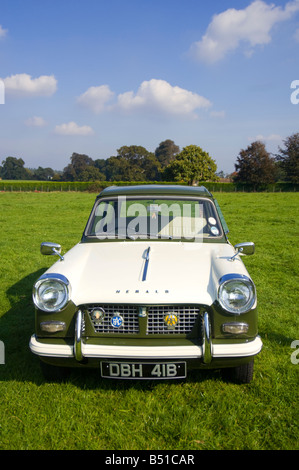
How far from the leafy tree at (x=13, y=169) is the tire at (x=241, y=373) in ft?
425

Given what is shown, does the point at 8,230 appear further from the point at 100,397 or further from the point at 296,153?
the point at 296,153

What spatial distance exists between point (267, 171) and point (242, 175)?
4.43m

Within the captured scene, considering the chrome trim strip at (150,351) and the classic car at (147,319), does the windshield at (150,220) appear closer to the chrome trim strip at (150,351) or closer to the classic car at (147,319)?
the classic car at (147,319)

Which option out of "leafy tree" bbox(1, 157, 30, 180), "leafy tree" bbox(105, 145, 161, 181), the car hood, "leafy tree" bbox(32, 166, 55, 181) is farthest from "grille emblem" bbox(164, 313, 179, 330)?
"leafy tree" bbox(32, 166, 55, 181)

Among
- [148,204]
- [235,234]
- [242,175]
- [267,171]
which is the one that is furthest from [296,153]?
[148,204]

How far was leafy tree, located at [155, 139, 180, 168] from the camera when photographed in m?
124

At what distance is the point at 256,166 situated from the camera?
62219 mm

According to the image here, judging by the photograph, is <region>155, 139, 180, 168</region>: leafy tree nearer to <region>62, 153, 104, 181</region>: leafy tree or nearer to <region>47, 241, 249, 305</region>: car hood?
<region>62, 153, 104, 181</region>: leafy tree

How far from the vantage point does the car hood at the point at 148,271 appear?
2.95 meters

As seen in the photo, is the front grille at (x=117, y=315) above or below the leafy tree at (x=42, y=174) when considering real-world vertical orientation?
below

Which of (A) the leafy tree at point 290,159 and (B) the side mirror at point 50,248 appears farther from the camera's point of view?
(A) the leafy tree at point 290,159

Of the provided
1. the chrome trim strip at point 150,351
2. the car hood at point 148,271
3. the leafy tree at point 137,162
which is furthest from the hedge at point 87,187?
the chrome trim strip at point 150,351

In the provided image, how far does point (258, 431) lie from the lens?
2.71 m

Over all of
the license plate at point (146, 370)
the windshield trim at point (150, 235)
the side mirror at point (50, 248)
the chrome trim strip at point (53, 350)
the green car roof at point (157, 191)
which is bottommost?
the license plate at point (146, 370)
